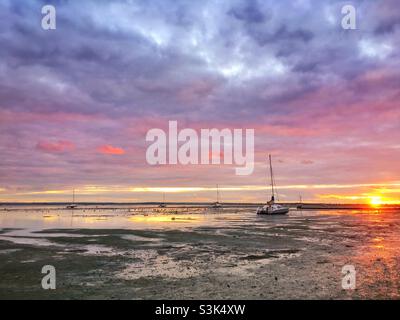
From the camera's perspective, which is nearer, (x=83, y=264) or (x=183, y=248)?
(x=83, y=264)

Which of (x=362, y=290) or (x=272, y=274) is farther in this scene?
(x=272, y=274)

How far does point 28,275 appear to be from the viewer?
A: 18234mm

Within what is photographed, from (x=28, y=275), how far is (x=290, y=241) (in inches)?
850

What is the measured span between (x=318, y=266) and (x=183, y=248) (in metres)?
11.0
